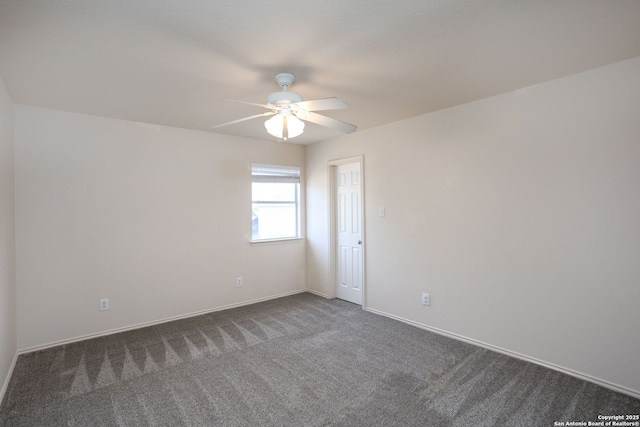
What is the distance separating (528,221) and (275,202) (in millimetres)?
3343

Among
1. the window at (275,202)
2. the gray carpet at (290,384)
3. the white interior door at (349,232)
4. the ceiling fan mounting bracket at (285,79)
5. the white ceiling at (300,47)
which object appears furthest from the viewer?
the window at (275,202)

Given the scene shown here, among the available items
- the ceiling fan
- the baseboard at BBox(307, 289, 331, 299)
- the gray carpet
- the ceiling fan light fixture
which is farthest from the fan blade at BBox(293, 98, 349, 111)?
the baseboard at BBox(307, 289, 331, 299)

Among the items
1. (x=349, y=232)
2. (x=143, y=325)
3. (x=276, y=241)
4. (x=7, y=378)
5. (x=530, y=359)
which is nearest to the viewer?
(x=7, y=378)

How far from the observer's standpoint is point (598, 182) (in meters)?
2.41

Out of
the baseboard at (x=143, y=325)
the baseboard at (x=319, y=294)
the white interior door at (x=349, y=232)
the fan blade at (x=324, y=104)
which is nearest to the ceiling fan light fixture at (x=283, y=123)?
the fan blade at (x=324, y=104)

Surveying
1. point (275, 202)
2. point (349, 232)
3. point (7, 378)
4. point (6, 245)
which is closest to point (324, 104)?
point (349, 232)

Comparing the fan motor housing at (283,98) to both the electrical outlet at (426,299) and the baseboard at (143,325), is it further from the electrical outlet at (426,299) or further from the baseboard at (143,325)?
the baseboard at (143,325)

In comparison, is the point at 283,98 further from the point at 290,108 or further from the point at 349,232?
the point at 349,232

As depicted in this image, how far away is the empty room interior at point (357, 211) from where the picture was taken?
77.0 inches

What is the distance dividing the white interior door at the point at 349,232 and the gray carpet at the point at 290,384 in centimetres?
110

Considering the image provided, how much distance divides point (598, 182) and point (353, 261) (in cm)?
287

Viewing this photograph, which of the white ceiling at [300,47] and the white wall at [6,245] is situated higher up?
the white ceiling at [300,47]

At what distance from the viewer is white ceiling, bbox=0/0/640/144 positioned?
1.67 meters

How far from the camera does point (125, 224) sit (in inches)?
141
